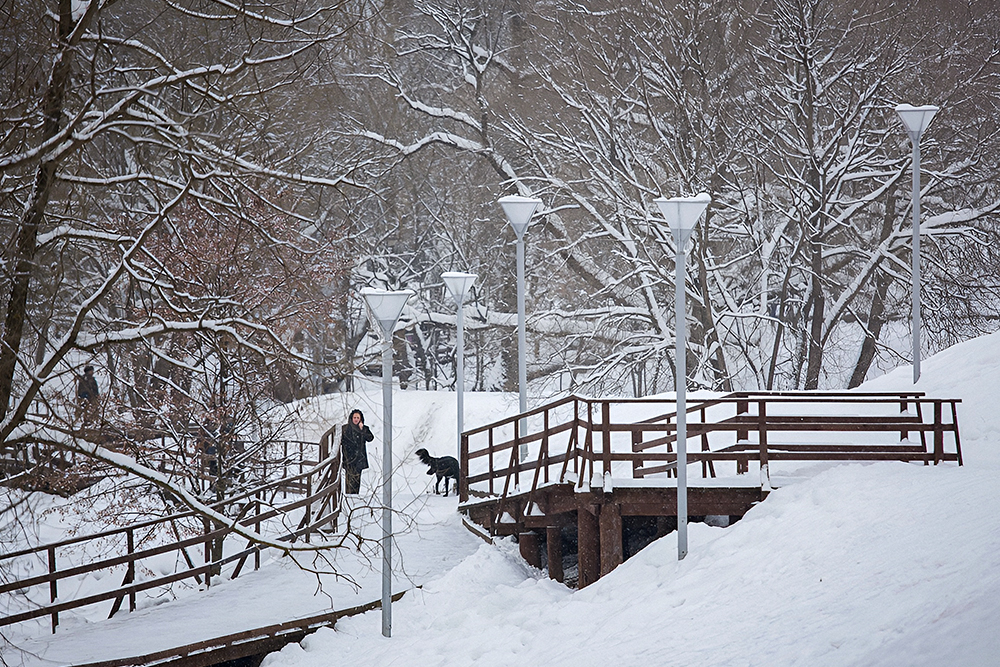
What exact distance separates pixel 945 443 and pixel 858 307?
12.7m

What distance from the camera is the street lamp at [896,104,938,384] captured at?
1725 centimetres

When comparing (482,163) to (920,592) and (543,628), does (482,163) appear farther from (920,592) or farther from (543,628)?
(920,592)

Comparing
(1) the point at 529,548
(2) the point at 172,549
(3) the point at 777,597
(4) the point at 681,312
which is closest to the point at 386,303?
(4) the point at 681,312

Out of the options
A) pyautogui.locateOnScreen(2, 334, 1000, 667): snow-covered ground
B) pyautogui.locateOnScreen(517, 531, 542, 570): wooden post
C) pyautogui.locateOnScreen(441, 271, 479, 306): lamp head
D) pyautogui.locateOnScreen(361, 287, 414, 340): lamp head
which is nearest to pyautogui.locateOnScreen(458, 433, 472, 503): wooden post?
pyautogui.locateOnScreen(517, 531, 542, 570): wooden post

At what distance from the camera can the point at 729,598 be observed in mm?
9617

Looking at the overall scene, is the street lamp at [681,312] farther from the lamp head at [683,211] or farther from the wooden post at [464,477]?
the wooden post at [464,477]

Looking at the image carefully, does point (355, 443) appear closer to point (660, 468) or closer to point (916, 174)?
point (660, 468)

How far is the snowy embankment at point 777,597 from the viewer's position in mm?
7301

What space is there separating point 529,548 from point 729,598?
675 cm

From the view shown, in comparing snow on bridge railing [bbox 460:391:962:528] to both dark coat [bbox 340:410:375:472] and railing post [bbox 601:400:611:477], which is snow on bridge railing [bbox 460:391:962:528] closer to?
railing post [bbox 601:400:611:477]

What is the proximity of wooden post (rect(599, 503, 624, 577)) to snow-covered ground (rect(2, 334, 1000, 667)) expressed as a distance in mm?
753

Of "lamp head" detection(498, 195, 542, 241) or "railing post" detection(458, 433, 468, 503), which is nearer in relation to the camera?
"lamp head" detection(498, 195, 542, 241)

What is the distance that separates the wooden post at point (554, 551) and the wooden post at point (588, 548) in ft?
3.94

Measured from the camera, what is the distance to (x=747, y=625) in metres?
8.61
